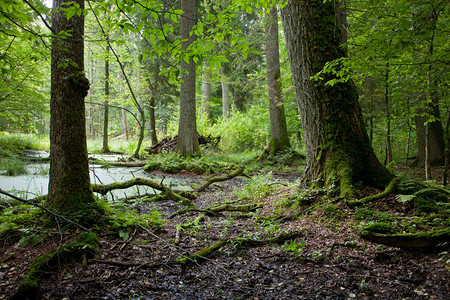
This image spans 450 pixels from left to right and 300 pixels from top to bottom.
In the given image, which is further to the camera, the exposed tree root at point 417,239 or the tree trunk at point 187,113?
the tree trunk at point 187,113

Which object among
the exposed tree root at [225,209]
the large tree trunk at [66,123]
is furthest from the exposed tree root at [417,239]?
the large tree trunk at [66,123]

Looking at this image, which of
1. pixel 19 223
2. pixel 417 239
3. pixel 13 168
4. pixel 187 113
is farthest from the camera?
pixel 187 113

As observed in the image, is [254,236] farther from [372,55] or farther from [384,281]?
[372,55]

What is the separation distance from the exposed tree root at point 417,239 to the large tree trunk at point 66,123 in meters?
3.15

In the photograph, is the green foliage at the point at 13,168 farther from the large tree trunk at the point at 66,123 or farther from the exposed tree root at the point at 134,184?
the large tree trunk at the point at 66,123

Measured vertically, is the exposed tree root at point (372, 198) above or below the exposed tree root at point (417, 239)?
above

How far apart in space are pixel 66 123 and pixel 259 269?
99.5 inches

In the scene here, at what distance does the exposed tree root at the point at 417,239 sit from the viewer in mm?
2172

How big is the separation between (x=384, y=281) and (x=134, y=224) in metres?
2.63

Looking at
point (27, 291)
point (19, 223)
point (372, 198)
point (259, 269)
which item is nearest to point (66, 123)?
point (19, 223)

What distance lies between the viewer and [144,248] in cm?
276

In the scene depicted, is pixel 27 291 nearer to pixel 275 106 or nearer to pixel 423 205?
pixel 423 205

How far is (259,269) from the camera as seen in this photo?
2.40 meters

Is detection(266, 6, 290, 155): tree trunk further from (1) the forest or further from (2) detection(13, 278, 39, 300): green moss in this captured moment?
(2) detection(13, 278, 39, 300): green moss
